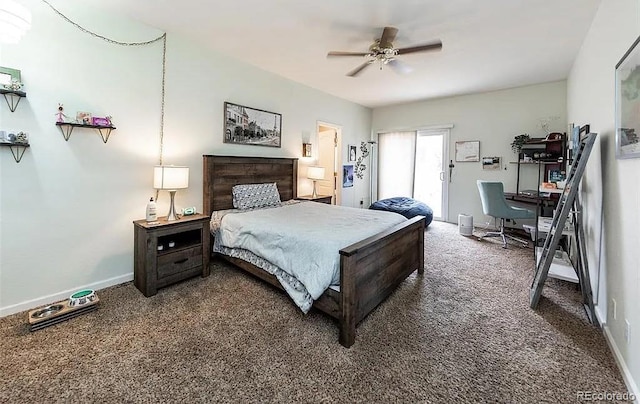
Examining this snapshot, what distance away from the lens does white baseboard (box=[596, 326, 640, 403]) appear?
140 centimetres

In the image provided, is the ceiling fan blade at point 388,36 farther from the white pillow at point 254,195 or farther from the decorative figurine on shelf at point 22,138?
the decorative figurine on shelf at point 22,138

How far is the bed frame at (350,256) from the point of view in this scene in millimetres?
1850

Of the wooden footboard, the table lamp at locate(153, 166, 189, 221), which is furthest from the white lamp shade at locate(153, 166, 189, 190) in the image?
the wooden footboard

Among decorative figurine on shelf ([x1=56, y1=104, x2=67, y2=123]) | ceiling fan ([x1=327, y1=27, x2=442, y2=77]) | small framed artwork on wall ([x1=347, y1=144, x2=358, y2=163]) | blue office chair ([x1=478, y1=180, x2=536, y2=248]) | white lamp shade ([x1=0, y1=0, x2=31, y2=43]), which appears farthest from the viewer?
small framed artwork on wall ([x1=347, y1=144, x2=358, y2=163])

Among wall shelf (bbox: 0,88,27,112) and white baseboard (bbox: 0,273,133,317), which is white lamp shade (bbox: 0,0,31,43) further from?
white baseboard (bbox: 0,273,133,317)

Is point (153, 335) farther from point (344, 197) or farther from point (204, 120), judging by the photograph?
point (344, 197)

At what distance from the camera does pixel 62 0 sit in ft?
7.67

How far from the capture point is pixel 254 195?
12.1ft

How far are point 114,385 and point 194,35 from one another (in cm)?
331

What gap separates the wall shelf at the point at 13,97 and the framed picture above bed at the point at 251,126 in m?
1.85

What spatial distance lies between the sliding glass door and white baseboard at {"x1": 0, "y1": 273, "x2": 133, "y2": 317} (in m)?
5.44

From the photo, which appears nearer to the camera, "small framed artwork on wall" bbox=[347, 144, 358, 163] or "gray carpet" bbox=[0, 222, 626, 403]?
"gray carpet" bbox=[0, 222, 626, 403]

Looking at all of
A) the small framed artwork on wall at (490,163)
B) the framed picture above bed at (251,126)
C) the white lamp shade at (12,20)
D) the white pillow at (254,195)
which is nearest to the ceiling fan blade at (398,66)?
the framed picture above bed at (251,126)

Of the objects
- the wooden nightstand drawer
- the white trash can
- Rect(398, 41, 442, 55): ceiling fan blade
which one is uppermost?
Rect(398, 41, 442, 55): ceiling fan blade
